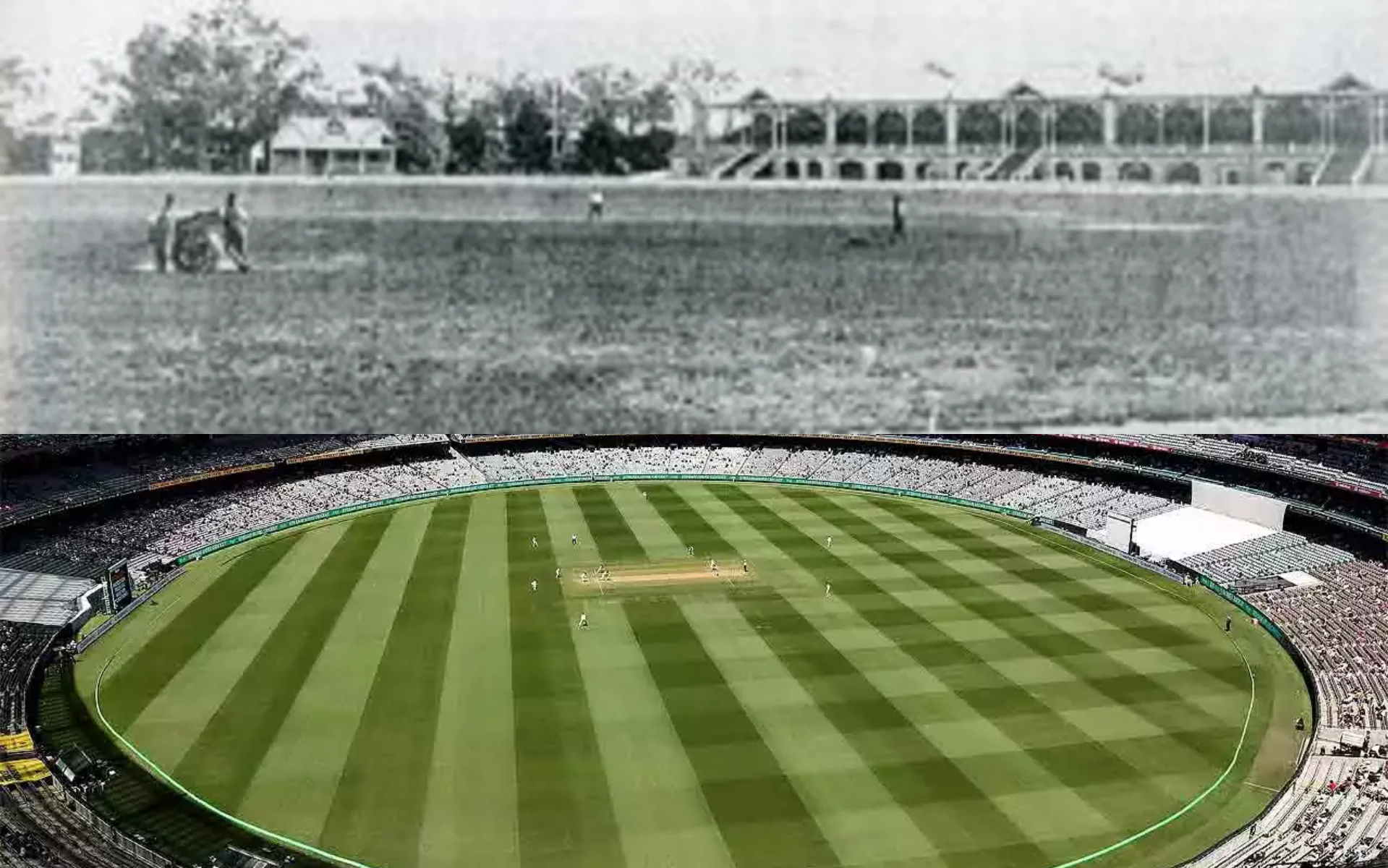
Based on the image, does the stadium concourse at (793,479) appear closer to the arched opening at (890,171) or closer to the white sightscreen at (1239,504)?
the white sightscreen at (1239,504)

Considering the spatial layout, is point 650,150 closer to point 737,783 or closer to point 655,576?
point 737,783

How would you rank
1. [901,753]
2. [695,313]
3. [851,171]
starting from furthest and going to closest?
1. [901,753]
2. [695,313]
3. [851,171]

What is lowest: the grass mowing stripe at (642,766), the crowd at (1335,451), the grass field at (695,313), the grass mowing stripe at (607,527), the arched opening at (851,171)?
the grass mowing stripe at (642,766)

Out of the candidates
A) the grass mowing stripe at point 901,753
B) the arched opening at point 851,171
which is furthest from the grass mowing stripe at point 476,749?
the arched opening at point 851,171

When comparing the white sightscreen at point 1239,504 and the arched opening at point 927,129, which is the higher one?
the arched opening at point 927,129

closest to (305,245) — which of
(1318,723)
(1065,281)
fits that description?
(1065,281)

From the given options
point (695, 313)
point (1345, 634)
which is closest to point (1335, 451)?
point (1345, 634)
